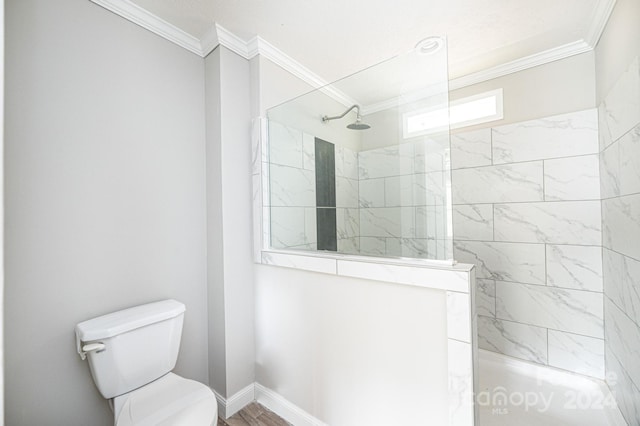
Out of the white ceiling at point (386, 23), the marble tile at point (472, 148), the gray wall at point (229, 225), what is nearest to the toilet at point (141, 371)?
the gray wall at point (229, 225)

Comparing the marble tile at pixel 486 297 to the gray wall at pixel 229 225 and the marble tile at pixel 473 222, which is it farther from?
the gray wall at pixel 229 225

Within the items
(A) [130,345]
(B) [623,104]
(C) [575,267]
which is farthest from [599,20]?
(A) [130,345]

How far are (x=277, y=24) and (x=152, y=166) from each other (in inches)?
44.5

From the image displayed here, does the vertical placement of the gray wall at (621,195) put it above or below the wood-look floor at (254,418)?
above

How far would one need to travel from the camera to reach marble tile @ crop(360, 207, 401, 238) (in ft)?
6.08

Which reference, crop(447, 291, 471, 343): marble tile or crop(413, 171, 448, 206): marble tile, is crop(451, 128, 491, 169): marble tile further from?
crop(447, 291, 471, 343): marble tile

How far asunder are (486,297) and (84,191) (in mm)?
2810

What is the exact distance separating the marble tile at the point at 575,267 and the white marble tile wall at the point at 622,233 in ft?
0.19

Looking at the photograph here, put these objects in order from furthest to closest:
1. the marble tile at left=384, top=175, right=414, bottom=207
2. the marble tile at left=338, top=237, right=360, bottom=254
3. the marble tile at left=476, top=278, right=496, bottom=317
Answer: the marble tile at left=476, top=278, right=496, bottom=317 → the marble tile at left=384, top=175, right=414, bottom=207 → the marble tile at left=338, top=237, right=360, bottom=254

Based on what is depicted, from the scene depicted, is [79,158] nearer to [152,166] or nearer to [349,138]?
[152,166]

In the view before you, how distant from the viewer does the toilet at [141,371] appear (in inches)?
45.8

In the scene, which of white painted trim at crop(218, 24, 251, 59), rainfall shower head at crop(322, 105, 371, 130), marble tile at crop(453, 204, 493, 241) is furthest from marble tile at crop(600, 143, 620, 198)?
white painted trim at crop(218, 24, 251, 59)

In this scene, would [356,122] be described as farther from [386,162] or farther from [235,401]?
[235,401]

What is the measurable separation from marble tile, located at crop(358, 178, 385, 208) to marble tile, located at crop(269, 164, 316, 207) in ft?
1.20
